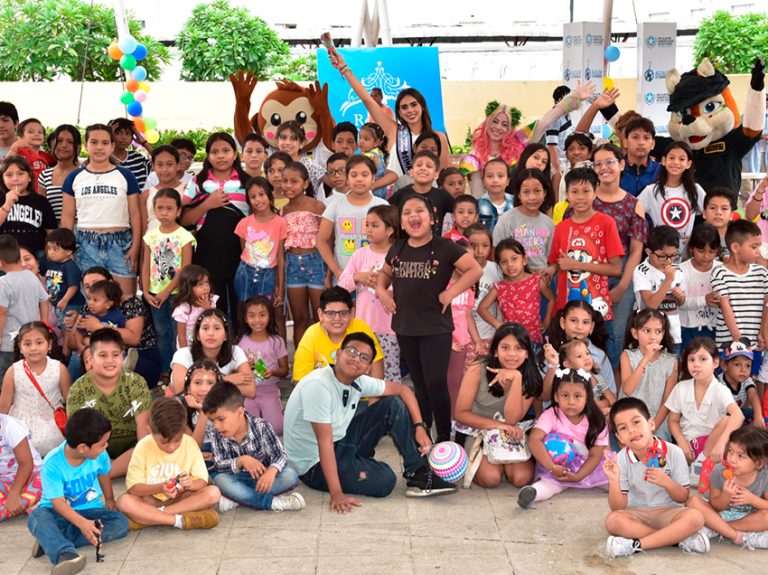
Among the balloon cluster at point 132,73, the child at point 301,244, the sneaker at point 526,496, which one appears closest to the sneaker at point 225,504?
the sneaker at point 526,496

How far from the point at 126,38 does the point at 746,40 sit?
18764 millimetres

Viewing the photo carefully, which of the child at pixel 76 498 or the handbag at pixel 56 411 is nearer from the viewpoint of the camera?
the child at pixel 76 498

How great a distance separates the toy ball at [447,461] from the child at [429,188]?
59.8 inches

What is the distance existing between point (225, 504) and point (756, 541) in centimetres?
237

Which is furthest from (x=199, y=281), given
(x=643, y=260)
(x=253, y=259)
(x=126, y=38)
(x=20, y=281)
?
(x=126, y=38)

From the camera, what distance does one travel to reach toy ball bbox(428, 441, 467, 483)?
194 inches

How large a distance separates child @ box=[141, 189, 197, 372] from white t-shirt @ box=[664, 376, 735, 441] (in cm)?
302

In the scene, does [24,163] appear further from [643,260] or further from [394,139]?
[643,260]

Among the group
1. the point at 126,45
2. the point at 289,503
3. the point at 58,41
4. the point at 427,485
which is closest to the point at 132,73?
the point at 126,45

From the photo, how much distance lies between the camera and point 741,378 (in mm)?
5566

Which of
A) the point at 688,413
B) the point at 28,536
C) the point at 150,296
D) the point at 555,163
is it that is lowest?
the point at 28,536

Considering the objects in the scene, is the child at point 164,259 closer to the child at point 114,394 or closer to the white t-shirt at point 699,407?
the child at point 114,394

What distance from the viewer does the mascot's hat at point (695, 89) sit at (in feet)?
23.0

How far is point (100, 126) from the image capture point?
6473 mm
